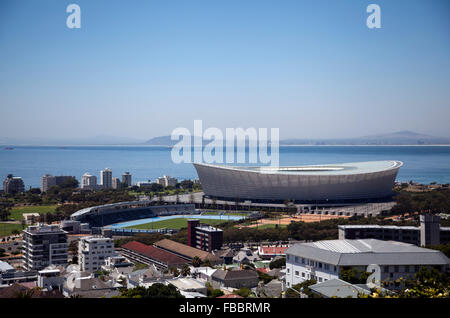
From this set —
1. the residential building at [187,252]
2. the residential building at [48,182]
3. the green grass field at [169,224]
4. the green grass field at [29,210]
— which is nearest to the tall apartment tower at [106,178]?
the residential building at [48,182]

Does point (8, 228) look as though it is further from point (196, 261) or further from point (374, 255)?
point (374, 255)

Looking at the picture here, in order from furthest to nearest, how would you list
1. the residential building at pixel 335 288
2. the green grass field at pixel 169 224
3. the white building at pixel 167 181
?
the white building at pixel 167 181 → the green grass field at pixel 169 224 → the residential building at pixel 335 288

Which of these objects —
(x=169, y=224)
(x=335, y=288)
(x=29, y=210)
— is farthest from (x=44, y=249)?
(x=29, y=210)

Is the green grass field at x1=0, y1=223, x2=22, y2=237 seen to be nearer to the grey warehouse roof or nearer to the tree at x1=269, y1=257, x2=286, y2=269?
the tree at x1=269, y1=257, x2=286, y2=269

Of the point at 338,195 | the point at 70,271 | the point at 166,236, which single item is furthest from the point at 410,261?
the point at 338,195

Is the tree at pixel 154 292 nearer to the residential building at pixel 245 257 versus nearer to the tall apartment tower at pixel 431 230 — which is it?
the residential building at pixel 245 257
